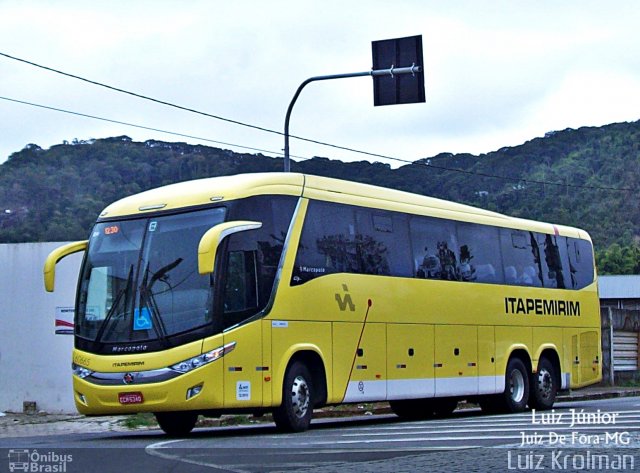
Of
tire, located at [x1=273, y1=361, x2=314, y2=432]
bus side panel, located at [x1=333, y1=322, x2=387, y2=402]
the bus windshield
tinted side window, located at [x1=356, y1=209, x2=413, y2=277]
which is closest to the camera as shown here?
the bus windshield

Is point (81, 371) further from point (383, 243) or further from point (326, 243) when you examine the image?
point (383, 243)

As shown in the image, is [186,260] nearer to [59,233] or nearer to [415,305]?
[415,305]

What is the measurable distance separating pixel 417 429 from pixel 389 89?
8870mm

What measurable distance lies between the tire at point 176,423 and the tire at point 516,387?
7.64m

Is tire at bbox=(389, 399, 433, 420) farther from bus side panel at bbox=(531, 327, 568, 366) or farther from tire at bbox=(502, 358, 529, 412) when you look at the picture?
bus side panel at bbox=(531, 327, 568, 366)

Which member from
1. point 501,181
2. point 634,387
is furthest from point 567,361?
point 501,181

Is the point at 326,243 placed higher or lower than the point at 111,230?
lower

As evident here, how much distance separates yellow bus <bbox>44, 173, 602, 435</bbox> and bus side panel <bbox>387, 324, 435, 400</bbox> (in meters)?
0.03

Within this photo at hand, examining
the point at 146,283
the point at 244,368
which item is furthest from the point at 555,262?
the point at 146,283

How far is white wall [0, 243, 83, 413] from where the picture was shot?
25.8m

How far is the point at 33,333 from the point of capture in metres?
26.2

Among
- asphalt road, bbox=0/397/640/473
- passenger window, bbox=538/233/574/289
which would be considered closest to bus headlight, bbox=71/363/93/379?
asphalt road, bbox=0/397/640/473

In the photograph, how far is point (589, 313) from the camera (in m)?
27.0

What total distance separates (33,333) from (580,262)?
12.5 meters
